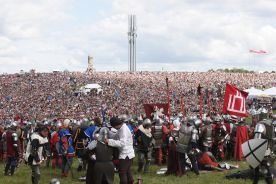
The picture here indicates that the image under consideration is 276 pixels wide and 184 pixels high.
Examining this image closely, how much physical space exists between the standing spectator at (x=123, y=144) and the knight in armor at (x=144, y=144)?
141 inches

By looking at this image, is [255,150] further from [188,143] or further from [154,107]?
[154,107]

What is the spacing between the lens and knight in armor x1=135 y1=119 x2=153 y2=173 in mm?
14836

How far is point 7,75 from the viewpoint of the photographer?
69.5 m

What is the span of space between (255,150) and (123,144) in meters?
2.69

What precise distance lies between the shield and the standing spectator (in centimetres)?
252

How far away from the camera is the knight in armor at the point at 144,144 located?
48.7 ft

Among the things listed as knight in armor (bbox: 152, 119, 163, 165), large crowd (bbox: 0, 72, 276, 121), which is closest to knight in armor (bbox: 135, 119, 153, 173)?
knight in armor (bbox: 152, 119, 163, 165)

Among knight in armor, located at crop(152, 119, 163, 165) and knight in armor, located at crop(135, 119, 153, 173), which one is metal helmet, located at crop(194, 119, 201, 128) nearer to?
knight in armor, located at crop(135, 119, 153, 173)

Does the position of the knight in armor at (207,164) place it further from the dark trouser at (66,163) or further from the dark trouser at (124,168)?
the dark trouser at (124,168)

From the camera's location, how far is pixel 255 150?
8.95 metres

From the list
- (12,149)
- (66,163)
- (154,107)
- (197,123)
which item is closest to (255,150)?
(197,123)

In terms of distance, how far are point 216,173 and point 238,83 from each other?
1778 inches

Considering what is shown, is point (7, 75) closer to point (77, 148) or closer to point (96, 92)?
point (96, 92)

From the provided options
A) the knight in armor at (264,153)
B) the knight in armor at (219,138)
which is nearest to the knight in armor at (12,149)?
the knight in armor at (219,138)
